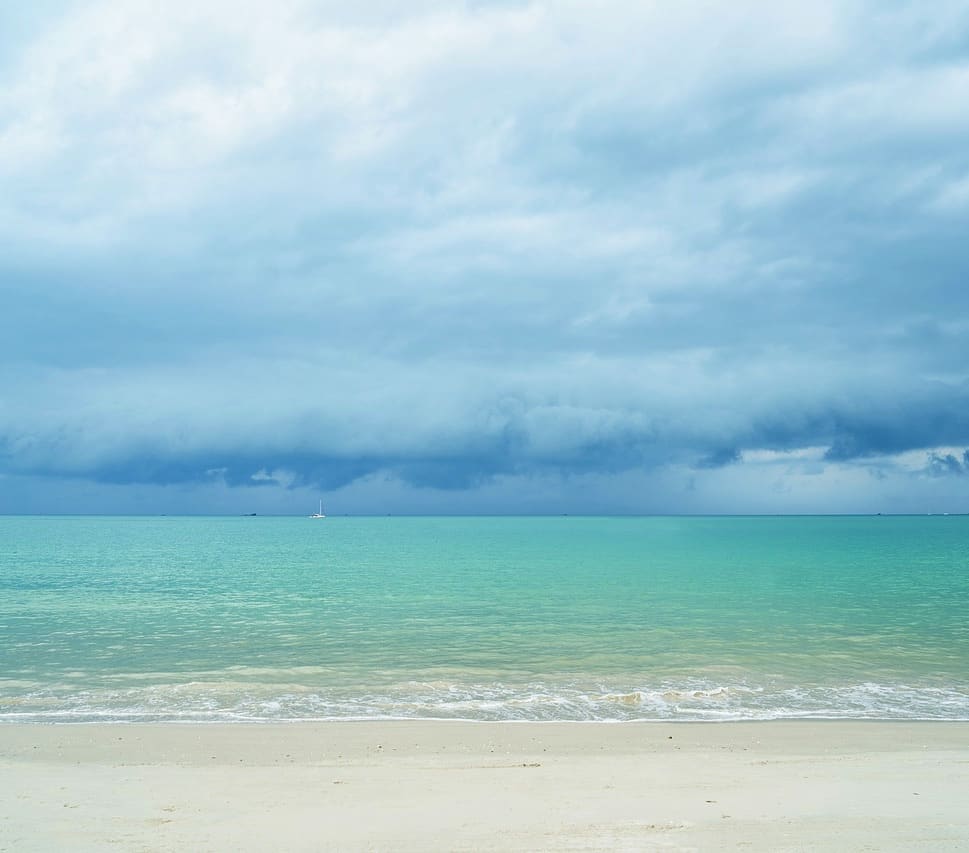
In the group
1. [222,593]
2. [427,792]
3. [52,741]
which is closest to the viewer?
[427,792]

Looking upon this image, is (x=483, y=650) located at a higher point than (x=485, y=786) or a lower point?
lower

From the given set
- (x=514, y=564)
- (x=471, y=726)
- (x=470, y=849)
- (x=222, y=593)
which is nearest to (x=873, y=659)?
(x=471, y=726)

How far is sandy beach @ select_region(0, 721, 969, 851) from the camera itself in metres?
10.6

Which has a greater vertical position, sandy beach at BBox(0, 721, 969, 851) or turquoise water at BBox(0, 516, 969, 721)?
sandy beach at BBox(0, 721, 969, 851)

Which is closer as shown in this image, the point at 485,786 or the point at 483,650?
the point at 485,786

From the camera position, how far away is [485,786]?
12984mm

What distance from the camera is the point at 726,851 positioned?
10000 millimetres

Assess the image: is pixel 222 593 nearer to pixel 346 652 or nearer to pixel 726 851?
pixel 346 652

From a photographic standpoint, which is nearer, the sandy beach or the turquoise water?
the sandy beach

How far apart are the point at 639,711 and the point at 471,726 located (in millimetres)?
4683

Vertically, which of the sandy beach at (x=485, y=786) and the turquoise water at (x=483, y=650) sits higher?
the sandy beach at (x=485, y=786)

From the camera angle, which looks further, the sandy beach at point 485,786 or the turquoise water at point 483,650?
the turquoise water at point 483,650

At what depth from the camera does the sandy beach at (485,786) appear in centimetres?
1063

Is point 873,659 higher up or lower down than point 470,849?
lower down
